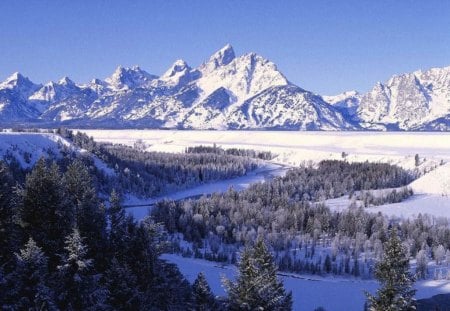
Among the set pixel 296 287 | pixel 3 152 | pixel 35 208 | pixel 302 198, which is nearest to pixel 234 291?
pixel 35 208

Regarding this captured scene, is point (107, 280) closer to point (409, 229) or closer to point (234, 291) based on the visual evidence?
point (234, 291)

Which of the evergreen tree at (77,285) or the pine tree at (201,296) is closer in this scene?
the evergreen tree at (77,285)

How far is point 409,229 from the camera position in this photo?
137000 millimetres

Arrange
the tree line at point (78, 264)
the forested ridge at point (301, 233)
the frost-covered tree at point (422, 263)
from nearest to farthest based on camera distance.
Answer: the tree line at point (78, 264)
the frost-covered tree at point (422, 263)
the forested ridge at point (301, 233)

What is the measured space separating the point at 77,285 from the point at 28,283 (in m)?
3.80

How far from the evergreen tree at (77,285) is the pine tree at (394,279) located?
65.7ft

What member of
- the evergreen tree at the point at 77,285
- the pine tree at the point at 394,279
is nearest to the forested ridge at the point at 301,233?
the pine tree at the point at 394,279

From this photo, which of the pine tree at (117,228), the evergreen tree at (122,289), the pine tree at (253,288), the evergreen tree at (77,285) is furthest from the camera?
the pine tree at (117,228)

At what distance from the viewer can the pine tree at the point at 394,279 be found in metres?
36.7

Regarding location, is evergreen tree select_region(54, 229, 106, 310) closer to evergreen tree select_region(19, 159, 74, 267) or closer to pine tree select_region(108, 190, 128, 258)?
evergreen tree select_region(19, 159, 74, 267)

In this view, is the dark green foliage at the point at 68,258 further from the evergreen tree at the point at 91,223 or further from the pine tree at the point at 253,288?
the pine tree at the point at 253,288

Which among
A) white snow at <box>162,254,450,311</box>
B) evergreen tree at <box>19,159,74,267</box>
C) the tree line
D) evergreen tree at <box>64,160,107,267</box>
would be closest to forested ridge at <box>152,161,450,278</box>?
white snow at <box>162,254,450,311</box>

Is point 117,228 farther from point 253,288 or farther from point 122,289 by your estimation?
point 253,288

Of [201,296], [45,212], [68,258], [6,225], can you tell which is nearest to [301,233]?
[201,296]
